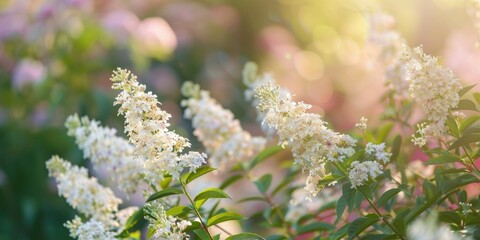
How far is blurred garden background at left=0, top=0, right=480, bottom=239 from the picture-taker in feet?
9.28

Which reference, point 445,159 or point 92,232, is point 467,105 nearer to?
point 445,159

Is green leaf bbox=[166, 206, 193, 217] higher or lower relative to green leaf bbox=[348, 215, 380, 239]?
higher

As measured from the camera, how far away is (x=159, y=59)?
3260 mm

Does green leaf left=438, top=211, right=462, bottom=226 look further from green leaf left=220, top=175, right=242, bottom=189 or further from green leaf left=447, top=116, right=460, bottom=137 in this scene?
green leaf left=220, top=175, right=242, bottom=189

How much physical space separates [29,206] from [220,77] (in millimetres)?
1093

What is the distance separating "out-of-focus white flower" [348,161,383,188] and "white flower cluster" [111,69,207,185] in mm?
177

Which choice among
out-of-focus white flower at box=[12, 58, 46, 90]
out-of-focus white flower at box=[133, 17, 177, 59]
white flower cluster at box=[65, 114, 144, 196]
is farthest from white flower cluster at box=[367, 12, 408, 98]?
out-of-focus white flower at box=[12, 58, 46, 90]

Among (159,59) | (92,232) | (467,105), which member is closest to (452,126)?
(467,105)

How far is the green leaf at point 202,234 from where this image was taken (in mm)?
994

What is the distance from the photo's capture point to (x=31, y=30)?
3059mm

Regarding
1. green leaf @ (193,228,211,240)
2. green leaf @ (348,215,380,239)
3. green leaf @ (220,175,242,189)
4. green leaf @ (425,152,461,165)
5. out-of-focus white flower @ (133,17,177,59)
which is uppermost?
out-of-focus white flower @ (133,17,177,59)

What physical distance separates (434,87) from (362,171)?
0.13 meters

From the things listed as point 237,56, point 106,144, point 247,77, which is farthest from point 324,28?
point 106,144

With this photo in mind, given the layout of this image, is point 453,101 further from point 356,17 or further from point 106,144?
point 356,17
